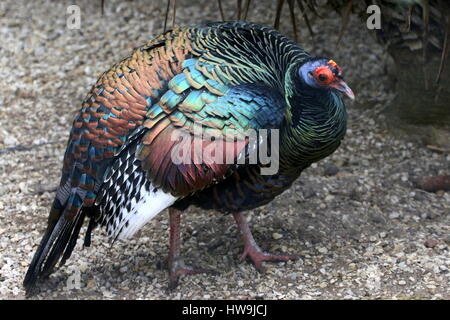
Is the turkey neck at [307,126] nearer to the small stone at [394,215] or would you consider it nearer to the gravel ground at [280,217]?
the gravel ground at [280,217]

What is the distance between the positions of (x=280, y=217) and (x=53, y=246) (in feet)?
4.91

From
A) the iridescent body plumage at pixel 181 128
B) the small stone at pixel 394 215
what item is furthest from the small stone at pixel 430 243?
the iridescent body plumage at pixel 181 128

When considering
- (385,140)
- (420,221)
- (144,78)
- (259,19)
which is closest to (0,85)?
(259,19)

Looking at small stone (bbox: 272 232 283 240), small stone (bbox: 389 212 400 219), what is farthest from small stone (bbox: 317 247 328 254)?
small stone (bbox: 389 212 400 219)

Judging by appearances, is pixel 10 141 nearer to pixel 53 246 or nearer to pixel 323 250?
pixel 53 246

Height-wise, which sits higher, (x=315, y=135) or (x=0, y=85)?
(x=0, y=85)

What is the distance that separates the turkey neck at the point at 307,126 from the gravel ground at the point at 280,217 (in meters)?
0.79

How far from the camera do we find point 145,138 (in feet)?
12.4

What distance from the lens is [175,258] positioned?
424 centimetres

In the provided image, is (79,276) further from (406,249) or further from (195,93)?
(406,249)

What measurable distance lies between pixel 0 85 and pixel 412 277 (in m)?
3.91

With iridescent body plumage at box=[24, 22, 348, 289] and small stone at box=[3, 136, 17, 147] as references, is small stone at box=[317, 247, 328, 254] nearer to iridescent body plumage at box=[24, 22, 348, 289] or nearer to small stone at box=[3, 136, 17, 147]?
iridescent body plumage at box=[24, 22, 348, 289]

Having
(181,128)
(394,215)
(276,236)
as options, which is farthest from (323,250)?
(181,128)

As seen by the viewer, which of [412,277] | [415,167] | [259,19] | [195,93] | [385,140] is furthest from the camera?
[259,19]
